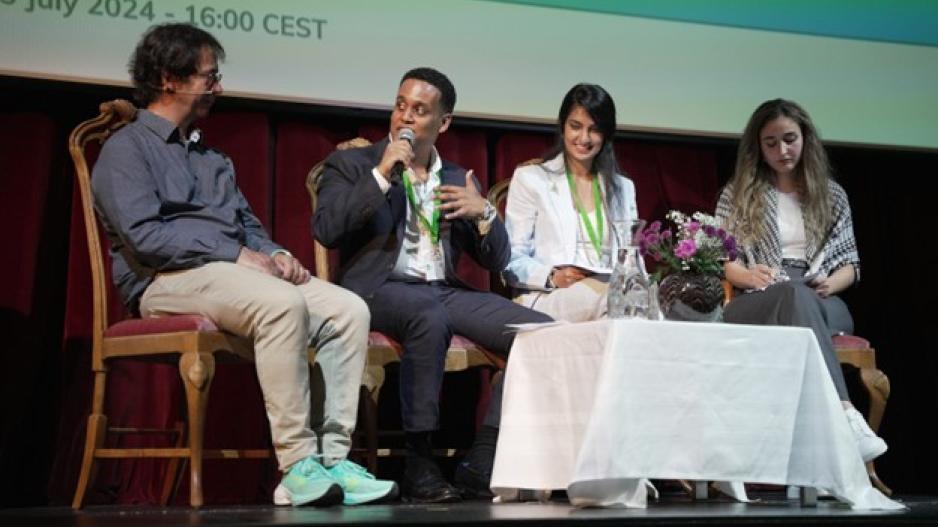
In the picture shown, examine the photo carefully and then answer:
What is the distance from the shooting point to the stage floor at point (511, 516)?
196cm

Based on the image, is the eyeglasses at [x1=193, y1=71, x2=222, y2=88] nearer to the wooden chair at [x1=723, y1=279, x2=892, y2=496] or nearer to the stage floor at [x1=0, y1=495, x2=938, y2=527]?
the stage floor at [x1=0, y1=495, x2=938, y2=527]

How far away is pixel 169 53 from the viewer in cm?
298

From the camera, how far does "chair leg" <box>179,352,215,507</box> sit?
2.71m

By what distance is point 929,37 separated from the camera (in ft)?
14.4

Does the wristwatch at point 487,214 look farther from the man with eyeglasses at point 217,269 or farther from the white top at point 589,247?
the man with eyeglasses at point 217,269

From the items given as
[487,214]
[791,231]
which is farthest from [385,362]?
[791,231]

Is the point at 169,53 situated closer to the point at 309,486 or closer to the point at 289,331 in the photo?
the point at 289,331

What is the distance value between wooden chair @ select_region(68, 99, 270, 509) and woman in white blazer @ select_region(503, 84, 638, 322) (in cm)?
99

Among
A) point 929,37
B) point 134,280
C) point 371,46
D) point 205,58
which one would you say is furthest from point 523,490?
point 929,37

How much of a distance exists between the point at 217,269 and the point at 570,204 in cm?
123

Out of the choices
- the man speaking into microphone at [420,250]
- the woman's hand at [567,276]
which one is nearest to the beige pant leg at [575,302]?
the woman's hand at [567,276]

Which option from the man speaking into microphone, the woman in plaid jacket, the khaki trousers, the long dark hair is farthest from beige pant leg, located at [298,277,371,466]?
the woman in plaid jacket

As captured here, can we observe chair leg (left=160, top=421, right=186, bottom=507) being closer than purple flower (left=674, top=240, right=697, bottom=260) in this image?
No

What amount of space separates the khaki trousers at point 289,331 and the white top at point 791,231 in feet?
5.07
